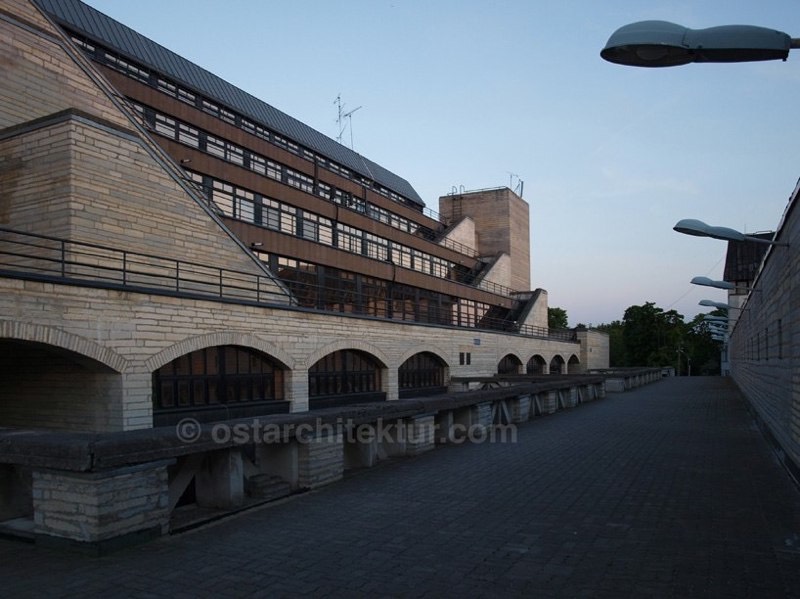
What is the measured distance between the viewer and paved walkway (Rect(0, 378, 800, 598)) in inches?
221

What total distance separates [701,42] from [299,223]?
27.8 meters

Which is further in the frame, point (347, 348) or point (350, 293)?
point (350, 293)

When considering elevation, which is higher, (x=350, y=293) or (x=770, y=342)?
(x=350, y=293)

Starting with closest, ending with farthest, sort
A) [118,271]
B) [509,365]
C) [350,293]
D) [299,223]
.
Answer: [118,271] < [350,293] < [299,223] < [509,365]

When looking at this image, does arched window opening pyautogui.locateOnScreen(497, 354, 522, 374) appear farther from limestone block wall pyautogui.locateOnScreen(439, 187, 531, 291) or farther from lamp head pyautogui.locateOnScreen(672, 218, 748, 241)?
lamp head pyautogui.locateOnScreen(672, 218, 748, 241)

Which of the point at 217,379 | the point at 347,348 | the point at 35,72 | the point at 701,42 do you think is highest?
the point at 35,72

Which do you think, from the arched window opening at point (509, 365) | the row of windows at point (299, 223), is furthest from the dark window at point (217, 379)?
the arched window opening at point (509, 365)

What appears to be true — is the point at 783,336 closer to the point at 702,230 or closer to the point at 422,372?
the point at 702,230

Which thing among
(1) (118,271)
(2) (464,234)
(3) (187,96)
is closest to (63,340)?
(1) (118,271)

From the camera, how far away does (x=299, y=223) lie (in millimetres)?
31672

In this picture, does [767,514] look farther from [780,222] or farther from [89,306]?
[89,306]

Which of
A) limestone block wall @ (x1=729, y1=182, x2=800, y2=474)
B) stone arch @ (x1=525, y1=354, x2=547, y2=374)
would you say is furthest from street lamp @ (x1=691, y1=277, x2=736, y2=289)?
stone arch @ (x1=525, y1=354, x2=547, y2=374)

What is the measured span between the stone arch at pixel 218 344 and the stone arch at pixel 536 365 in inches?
1353

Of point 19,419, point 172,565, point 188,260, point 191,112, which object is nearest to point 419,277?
point 191,112
